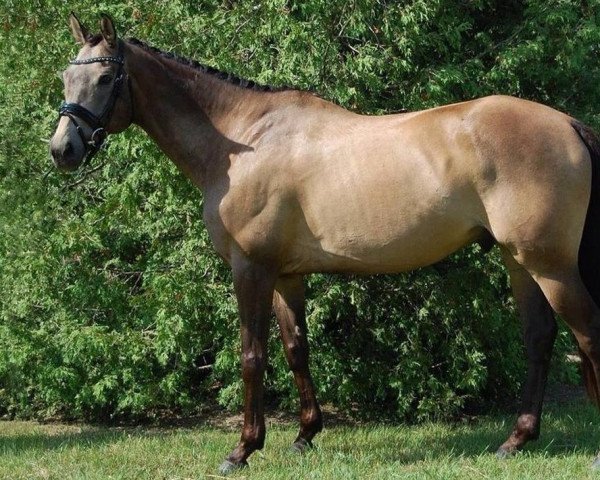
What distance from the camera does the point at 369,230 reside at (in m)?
4.71

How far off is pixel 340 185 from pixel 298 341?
111 cm

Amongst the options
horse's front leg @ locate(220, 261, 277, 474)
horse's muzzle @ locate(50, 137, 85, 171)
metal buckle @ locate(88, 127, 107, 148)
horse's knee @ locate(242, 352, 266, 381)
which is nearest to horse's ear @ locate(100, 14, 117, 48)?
metal buckle @ locate(88, 127, 107, 148)

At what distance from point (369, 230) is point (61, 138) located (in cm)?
180

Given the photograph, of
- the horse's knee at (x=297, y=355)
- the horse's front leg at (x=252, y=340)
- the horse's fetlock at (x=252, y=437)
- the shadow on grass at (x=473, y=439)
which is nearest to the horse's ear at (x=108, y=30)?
the horse's front leg at (x=252, y=340)

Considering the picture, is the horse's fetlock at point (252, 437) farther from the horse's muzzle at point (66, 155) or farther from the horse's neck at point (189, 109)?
the horse's muzzle at point (66, 155)

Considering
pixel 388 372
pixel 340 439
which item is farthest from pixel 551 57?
pixel 340 439

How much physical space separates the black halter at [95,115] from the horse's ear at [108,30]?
7cm

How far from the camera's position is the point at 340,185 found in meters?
4.73

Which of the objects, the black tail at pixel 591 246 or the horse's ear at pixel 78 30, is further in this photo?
the horse's ear at pixel 78 30

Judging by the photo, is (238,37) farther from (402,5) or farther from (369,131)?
(369,131)

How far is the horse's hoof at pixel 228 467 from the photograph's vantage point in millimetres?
4703

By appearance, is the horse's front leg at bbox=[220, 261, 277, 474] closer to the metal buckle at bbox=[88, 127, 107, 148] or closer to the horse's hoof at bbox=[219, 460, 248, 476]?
the horse's hoof at bbox=[219, 460, 248, 476]

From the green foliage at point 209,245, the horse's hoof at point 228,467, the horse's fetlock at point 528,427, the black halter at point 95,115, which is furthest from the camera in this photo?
the green foliage at point 209,245

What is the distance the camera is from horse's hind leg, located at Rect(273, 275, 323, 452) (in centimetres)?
527
